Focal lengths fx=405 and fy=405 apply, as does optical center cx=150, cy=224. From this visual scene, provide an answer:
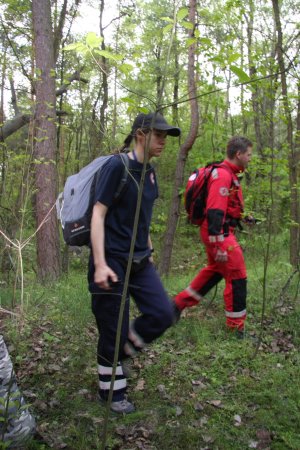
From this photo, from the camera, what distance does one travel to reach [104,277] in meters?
2.70

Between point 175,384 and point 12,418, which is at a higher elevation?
point 12,418

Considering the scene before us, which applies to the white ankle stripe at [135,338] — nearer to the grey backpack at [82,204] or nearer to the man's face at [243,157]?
the grey backpack at [82,204]

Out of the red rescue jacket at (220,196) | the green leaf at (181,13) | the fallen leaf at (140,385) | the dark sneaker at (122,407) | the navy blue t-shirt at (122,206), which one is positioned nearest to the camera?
the green leaf at (181,13)

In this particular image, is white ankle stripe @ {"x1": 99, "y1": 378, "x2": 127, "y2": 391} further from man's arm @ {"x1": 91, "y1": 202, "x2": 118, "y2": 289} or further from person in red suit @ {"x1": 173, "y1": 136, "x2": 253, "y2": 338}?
person in red suit @ {"x1": 173, "y1": 136, "x2": 253, "y2": 338}

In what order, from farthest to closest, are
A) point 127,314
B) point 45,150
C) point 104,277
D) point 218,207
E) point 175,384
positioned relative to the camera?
point 45,150, point 218,207, point 175,384, point 127,314, point 104,277

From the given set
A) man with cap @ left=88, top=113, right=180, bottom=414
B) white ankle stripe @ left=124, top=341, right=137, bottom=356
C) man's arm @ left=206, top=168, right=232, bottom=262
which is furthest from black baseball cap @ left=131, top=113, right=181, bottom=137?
white ankle stripe @ left=124, top=341, right=137, bottom=356

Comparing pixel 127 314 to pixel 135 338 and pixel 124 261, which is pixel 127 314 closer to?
pixel 135 338

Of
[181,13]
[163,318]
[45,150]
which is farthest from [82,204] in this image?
[45,150]

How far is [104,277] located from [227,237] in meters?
2.06

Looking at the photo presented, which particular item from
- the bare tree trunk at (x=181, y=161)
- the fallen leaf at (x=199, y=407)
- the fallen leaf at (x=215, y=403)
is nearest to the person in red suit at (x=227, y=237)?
the fallen leaf at (x=215, y=403)

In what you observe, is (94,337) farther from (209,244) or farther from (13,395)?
(13,395)

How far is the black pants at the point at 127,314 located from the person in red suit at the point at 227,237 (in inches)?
52.4

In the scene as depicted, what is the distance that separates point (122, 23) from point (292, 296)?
1540 cm

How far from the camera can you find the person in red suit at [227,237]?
4.24 meters
